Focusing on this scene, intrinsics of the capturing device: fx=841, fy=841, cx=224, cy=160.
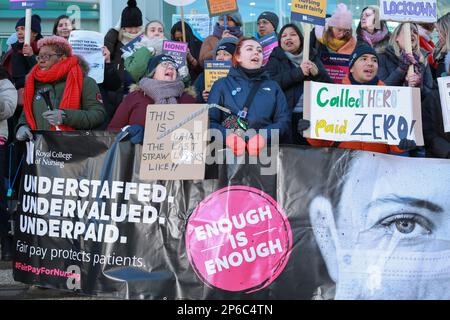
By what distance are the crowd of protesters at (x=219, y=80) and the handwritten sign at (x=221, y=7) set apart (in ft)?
0.82

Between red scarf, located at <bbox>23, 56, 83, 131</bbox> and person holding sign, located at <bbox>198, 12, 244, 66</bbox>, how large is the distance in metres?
1.83

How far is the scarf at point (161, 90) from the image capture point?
6746 millimetres

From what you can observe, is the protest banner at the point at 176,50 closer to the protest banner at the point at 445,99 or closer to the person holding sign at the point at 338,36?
the person holding sign at the point at 338,36

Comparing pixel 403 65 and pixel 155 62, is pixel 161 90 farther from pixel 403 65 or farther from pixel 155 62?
pixel 403 65

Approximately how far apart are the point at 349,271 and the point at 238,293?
805 mm

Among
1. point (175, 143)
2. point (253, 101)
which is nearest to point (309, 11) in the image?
point (253, 101)

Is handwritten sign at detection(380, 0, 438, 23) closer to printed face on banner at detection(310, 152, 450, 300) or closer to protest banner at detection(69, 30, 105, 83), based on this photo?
printed face on banner at detection(310, 152, 450, 300)

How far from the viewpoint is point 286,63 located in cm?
794

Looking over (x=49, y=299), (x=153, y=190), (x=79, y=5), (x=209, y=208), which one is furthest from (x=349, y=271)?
(x=79, y=5)

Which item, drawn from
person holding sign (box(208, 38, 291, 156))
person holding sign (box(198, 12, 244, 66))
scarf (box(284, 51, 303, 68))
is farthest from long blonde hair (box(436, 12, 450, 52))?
person holding sign (box(208, 38, 291, 156))

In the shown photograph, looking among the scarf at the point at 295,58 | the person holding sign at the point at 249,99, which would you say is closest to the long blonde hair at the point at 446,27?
the scarf at the point at 295,58

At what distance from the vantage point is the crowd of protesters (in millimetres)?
6566

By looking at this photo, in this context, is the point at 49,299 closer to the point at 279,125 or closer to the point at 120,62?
the point at 279,125

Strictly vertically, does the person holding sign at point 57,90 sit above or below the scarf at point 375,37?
below
